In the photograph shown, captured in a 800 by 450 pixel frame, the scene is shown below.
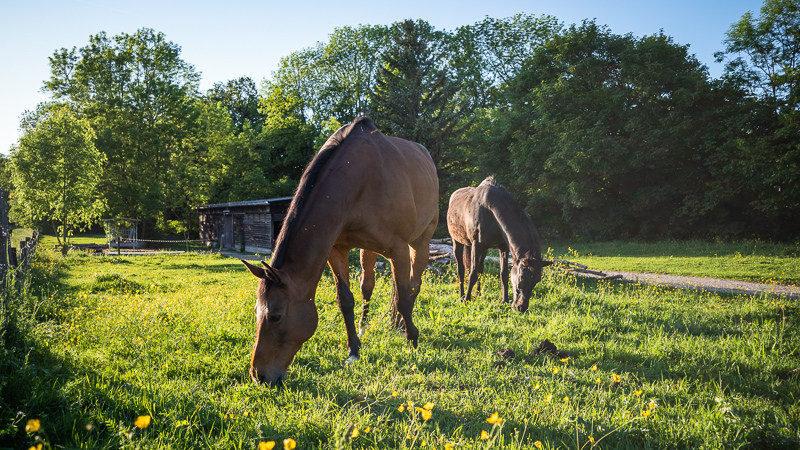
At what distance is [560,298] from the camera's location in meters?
6.87

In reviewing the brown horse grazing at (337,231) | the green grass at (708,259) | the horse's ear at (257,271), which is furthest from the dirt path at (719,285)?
the horse's ear at (257,271)

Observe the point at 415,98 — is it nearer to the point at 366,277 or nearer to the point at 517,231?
the point at 517,231

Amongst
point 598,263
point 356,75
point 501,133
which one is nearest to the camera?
point 598,263

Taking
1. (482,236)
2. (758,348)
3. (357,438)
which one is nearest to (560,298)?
(482,236)

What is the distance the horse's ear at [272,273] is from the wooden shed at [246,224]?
16.3m

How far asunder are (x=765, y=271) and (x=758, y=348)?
40.1 feet

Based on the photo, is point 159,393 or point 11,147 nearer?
point 159,393

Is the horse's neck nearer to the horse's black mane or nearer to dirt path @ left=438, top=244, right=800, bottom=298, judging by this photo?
the horse's black mane

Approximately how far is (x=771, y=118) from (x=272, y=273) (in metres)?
25.4

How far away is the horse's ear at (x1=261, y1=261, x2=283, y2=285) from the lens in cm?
278

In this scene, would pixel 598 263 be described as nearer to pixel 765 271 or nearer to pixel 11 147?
pixel 765 271

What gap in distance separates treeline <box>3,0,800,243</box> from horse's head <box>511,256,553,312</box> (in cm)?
1233

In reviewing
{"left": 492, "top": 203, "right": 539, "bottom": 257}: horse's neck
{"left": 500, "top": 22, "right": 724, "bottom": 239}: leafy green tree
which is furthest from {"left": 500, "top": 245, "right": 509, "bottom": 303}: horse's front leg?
{"left": 500, "top": 22, "right": 724, "bottom": 239}: leafy green tree

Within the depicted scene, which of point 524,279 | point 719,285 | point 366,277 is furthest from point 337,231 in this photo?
point 719,285
